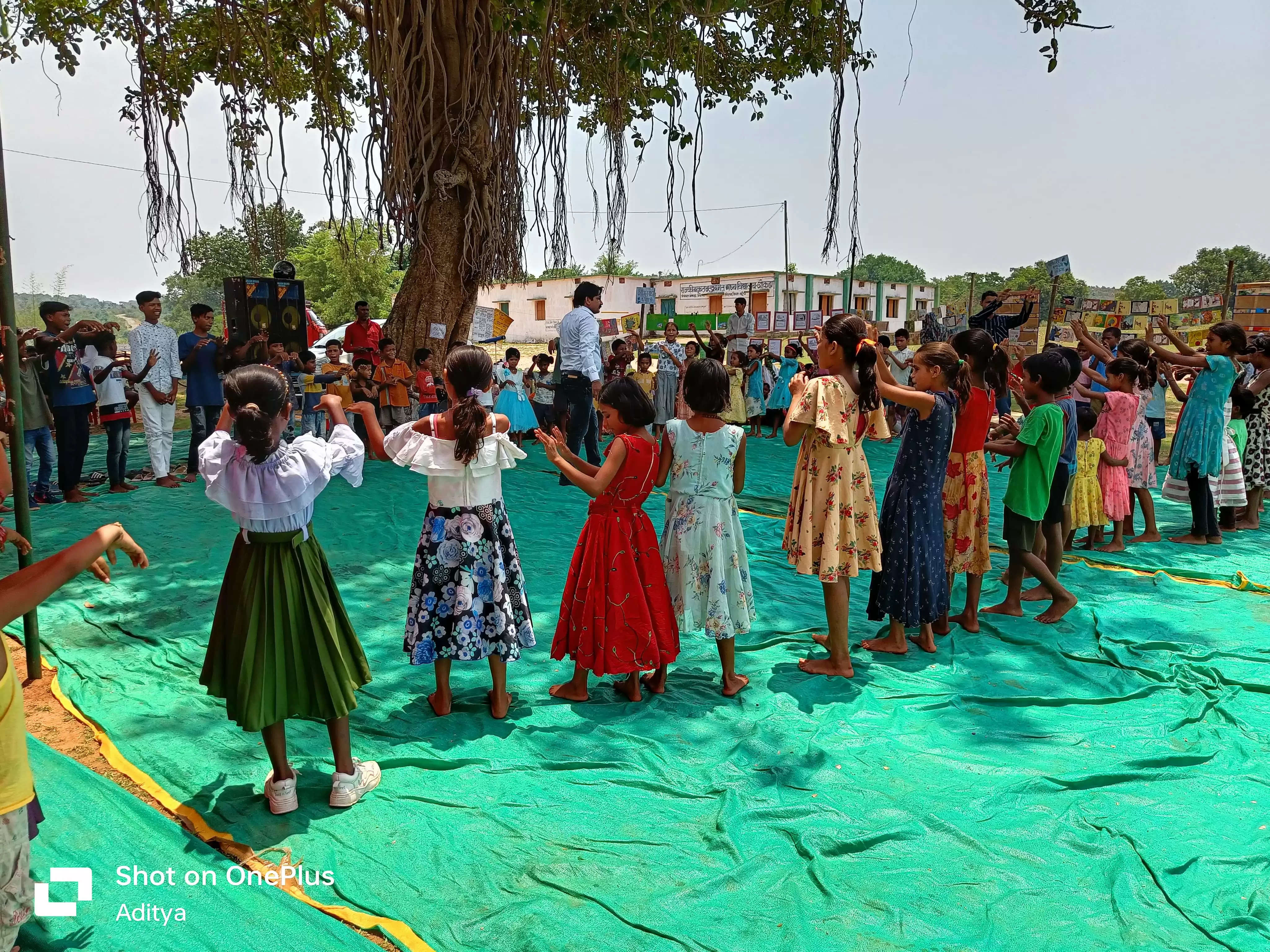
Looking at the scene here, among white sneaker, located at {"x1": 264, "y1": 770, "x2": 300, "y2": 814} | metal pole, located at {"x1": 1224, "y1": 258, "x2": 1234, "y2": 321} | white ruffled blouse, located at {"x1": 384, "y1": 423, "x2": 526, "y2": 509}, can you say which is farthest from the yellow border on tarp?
metal pole, located at {"x1": 1224, "y1": 258, "x2": 1234, "y2": 321}

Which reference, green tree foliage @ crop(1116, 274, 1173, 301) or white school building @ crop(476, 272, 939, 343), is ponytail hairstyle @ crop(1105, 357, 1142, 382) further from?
green tree foliage @ crop(1116, 274, 1173, 301)

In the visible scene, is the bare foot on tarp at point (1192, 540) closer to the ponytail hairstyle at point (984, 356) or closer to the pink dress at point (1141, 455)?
the pink dress at point (1141, 455)

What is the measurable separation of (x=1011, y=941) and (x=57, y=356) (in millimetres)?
7570

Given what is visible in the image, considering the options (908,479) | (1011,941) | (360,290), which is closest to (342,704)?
(1011,941)

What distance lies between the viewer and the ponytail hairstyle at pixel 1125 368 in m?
5.93

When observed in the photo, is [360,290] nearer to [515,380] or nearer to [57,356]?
[515,380]

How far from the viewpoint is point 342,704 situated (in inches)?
103

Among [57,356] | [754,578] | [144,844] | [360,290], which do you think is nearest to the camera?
[144,844]

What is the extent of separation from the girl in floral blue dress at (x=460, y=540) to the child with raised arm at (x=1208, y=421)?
5.27 metres

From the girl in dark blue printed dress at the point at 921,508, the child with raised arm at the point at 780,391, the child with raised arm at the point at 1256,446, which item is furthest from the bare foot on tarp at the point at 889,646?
the child with raised arm at the point at 780,391

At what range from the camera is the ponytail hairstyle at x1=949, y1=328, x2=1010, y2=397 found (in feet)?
13.8

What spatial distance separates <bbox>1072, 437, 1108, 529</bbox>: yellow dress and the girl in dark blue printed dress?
7.09 ft

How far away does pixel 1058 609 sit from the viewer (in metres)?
4.52

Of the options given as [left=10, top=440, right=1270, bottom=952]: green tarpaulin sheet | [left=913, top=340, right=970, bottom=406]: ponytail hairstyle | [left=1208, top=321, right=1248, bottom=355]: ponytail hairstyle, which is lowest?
[left=10, top=440, right=1270, bottom=952]: green tarpaulin sheet
